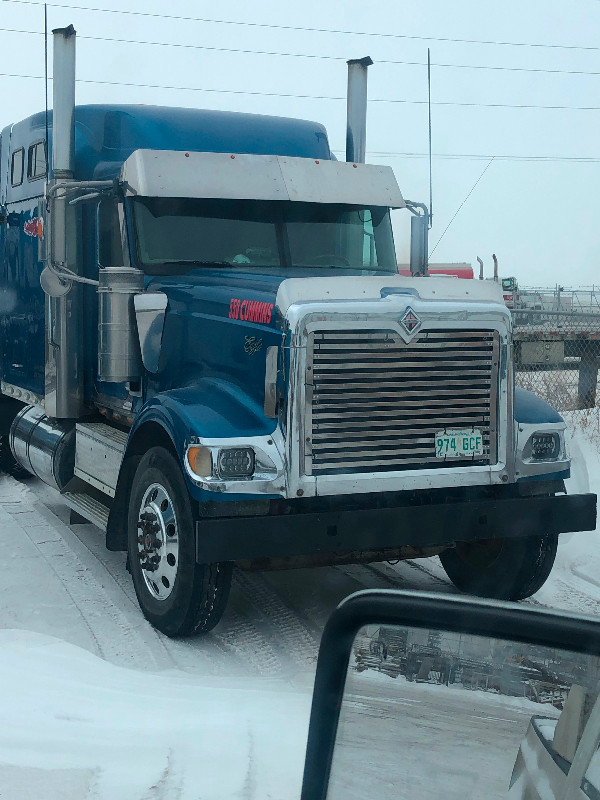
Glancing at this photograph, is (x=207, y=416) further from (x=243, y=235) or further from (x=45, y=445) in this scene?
(x=45, y=445)

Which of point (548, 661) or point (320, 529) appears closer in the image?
point (548, 661)

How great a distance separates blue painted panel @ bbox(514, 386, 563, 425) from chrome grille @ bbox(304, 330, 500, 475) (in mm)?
257

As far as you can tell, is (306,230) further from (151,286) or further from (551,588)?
(551,588)

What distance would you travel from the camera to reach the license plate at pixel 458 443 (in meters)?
5.79

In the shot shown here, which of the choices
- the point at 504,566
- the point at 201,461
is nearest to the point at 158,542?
the point at 201,461

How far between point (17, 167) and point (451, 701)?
8051mm

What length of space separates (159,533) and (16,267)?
3995 millimetres

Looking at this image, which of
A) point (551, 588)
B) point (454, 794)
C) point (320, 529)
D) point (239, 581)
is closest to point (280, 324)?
point (320, 529)

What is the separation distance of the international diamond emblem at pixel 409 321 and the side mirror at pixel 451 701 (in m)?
4.00

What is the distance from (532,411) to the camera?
6117mm

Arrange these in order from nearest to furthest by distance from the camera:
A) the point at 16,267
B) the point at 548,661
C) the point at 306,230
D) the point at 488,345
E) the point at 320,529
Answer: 1. the point at 548,661
2. the point at 320,529
3. the point at 488,345
4. the point at 306,230
5. the point at 16,267

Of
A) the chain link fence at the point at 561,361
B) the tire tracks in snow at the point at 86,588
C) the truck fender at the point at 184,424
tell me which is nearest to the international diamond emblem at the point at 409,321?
the truck fender at the point at 184,424

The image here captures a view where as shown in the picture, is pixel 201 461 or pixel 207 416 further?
pixel 207 416

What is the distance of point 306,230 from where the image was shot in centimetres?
732
